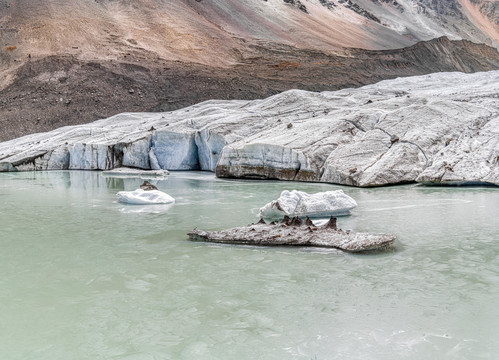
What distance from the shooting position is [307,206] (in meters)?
7.86

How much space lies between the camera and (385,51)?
158 feet

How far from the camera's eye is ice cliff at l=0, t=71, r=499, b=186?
12.4 metres

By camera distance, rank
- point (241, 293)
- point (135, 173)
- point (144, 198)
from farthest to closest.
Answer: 1. point (135, 173)
2. point (144, 198)
3. point (241, 293)

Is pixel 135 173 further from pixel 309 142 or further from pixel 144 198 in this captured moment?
pixel 144 198

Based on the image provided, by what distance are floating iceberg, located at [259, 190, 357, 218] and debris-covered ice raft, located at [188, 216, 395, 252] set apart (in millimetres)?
1357

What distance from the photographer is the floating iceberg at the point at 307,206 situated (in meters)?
7.83

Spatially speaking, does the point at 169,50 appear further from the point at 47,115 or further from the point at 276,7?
the point at 276,7

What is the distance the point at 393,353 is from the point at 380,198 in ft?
23.5

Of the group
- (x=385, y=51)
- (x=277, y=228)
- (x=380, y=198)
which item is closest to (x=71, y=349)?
(x=277, y=228)

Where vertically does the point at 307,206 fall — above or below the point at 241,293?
above

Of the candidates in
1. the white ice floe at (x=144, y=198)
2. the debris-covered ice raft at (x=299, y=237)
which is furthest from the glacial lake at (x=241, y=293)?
the white ice floe at (x=144, y=198)

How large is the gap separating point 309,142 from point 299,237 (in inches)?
340

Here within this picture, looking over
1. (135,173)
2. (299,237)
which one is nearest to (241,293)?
(299,237)

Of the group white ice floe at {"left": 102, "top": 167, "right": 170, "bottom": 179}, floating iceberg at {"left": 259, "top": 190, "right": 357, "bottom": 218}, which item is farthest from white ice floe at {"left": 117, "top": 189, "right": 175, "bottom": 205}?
white ice floe at {"left": 102, "top": 167, "right": 170, "bottom": 179}
